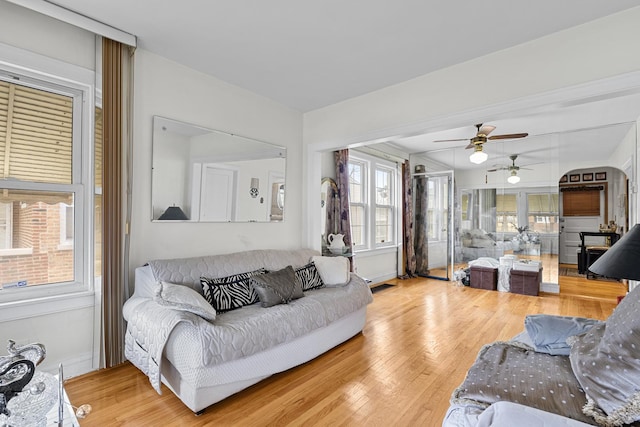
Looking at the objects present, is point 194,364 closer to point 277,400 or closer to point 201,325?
point 201,325

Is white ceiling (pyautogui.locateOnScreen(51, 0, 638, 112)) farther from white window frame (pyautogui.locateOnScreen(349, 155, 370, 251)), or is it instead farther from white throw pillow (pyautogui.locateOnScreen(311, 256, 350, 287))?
white window frame (pyautogui.locateOnScreen(349, 155, 370, 251))

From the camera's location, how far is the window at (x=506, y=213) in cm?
568

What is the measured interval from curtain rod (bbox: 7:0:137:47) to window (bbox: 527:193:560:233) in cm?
614

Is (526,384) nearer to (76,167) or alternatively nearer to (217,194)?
(217,194)

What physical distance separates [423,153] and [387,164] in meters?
1.00

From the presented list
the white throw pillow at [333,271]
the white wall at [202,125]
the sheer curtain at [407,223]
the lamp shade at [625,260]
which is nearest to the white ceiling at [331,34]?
the white wall at [202,125]

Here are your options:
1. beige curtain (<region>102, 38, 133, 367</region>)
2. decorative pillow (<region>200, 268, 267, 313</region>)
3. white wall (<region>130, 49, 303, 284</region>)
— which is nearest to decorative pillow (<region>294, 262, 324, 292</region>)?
decorative pillow (<region>200, 268, 267, 313</region>)

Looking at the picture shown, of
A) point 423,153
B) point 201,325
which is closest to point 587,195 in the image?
point 423,153

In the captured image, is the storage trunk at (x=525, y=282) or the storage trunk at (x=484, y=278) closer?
the storage trunk at (x=525, y=282)

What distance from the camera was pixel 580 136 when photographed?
5078 millimetres

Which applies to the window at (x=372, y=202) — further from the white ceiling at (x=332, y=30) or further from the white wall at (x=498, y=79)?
the white ceiling at (x=332, y=30)

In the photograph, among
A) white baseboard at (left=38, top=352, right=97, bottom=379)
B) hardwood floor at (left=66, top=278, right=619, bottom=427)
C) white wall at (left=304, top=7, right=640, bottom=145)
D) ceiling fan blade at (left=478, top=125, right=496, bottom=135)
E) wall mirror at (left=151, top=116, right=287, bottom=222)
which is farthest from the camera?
ceiling fan blade at (left=478, top=125, right=496, bottom=135)

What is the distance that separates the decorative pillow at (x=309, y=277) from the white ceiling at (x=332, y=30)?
76.9 inches

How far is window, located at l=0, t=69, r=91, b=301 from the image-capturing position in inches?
86.0
